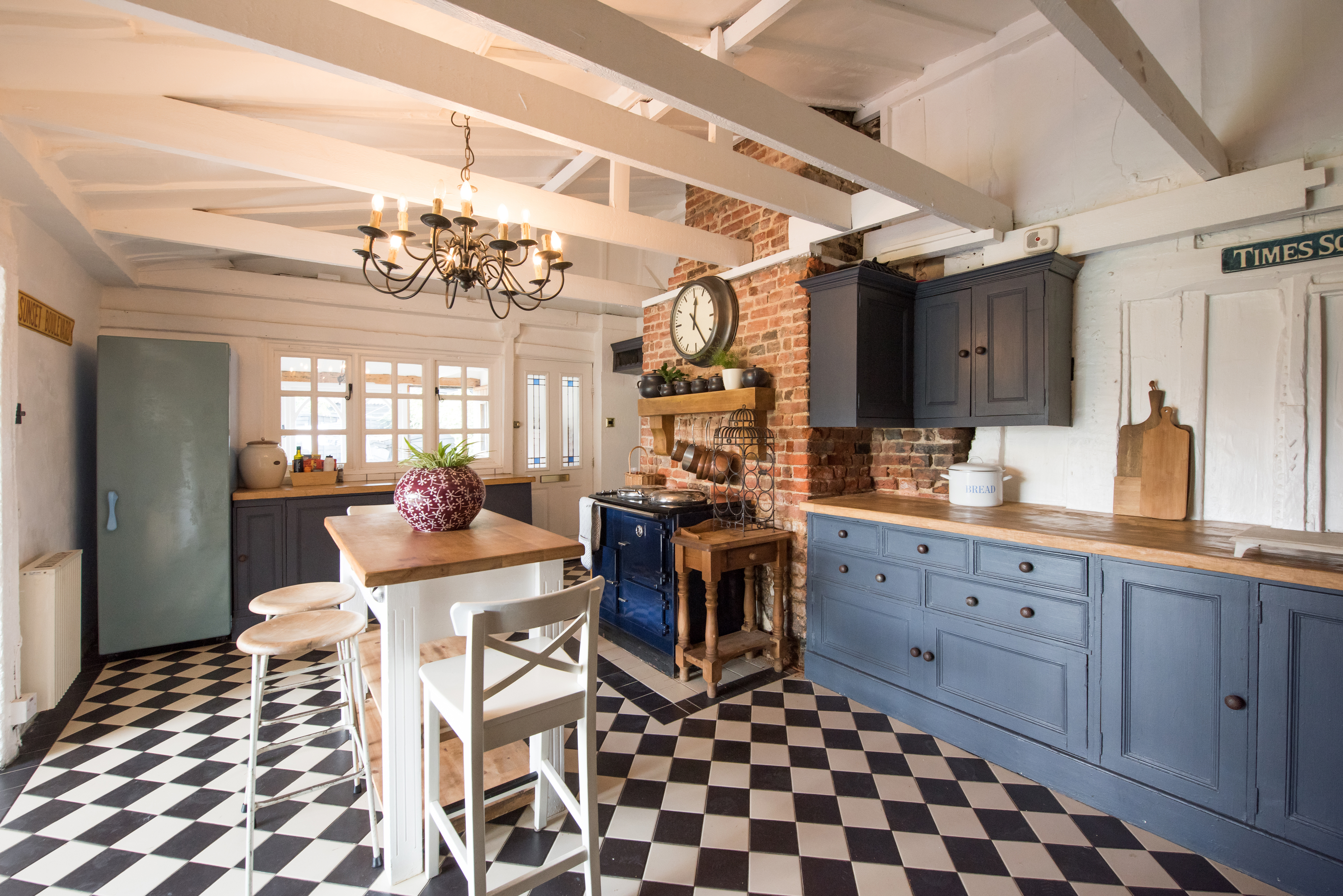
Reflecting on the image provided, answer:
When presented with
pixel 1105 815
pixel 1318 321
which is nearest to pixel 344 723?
pixel 1105 815

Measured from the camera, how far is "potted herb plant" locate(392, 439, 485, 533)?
232 cm

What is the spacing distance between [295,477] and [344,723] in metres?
2.53

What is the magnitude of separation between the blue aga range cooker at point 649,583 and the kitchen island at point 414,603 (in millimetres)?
1430

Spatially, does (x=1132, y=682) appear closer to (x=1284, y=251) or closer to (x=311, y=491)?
(x=1284, y=251)

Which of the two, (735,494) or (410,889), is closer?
(410,889)

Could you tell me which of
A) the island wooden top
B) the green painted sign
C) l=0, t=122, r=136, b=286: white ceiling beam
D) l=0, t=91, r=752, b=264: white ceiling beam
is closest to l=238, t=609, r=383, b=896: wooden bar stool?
the island wooden top

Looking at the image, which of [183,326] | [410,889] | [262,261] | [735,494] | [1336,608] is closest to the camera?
[1336,608]

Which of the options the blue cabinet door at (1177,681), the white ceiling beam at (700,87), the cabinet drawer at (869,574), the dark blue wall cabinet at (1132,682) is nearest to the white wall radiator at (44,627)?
the white ceiling beam at (700,87)

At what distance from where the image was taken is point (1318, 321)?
7.38 ft

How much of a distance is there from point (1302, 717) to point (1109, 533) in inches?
29.3

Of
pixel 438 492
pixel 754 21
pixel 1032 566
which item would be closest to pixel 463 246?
pixel 438 492

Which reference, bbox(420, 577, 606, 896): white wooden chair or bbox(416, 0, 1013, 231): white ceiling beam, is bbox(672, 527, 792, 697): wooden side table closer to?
bbox(420, 577, 606, 896): white wooden chair

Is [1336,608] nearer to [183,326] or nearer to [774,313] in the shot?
[774,313]

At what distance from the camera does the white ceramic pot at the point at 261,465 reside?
170 inches
